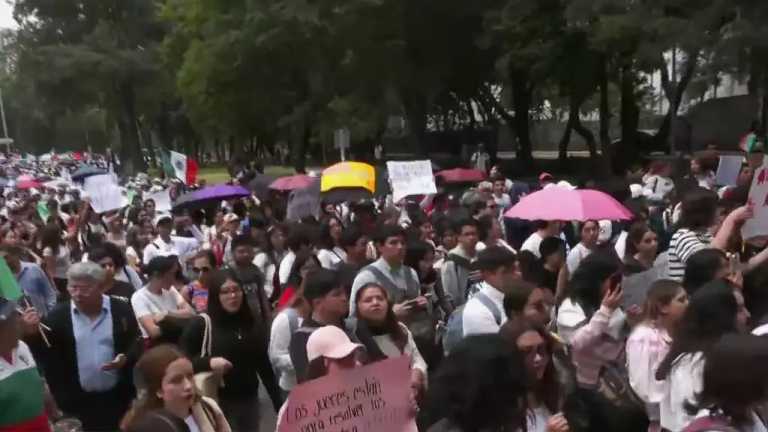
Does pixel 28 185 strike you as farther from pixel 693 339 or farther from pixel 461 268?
pixel 693 339

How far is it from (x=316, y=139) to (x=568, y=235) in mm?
30011

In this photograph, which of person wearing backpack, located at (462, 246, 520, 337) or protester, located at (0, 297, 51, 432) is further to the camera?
person wearing backpack, located at (462, 246, 520, 337)

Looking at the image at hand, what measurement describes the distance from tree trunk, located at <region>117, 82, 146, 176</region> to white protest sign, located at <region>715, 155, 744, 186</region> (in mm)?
43902

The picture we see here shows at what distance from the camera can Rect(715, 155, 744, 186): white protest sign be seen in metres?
11.9

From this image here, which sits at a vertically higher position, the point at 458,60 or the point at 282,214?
the point at 458,60

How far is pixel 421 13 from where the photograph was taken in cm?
3047

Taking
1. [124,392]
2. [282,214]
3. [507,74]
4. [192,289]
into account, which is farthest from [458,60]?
[124,392]

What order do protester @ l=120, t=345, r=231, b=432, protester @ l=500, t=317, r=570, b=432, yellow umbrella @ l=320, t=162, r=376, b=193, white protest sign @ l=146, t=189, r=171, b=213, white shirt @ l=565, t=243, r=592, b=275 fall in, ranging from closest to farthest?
protester @ l=500, t=317, r=570, b=432 < protester @ l=120, t=345, r=231, b=432 < white shirt @ l=565, t=243, r=592, b=275 < yellow umbrella @ l=320, t=162, r=376, b=193 < white protest sign @ l=146, t=189, r=171, b=213

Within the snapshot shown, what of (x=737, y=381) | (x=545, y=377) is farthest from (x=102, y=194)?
(x=737, y=381)

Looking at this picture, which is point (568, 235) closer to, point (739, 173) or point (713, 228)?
point (713, 228)

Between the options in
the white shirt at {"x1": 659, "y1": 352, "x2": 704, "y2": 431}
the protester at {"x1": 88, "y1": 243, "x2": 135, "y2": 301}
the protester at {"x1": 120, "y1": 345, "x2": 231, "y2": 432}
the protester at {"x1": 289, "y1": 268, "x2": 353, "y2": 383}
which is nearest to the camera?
the protester at {"x1": 120, "y1": 345, "x2": 231, "y2": 432}

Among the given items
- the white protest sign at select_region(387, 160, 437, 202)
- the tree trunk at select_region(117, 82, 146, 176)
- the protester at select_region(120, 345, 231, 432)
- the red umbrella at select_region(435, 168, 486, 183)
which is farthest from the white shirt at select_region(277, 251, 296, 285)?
the tree trunk at select_region(117, 82, 146, 176)

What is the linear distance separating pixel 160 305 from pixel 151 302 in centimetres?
6

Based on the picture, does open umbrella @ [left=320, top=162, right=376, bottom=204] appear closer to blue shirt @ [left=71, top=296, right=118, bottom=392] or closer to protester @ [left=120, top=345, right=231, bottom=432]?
blue shirt @ [left=71, top=296, right=118, bottom=392]
